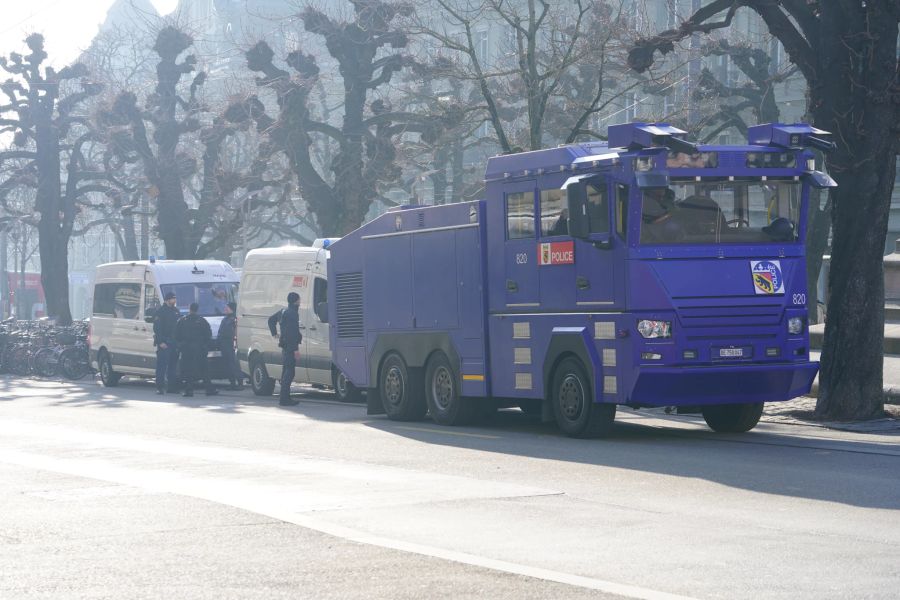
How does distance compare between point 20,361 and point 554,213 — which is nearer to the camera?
point 554,213

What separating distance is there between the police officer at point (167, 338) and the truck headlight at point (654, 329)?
49.2ft

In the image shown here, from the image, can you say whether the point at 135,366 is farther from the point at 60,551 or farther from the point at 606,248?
the point at 60,551

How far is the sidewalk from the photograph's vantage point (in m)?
20.3

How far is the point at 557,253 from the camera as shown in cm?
1662

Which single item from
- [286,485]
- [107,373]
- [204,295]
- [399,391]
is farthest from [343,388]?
[286,485]

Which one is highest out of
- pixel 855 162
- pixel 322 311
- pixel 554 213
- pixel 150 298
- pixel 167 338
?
pixel 855 162

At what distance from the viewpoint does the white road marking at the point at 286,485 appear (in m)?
8.69

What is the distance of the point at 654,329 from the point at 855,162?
4574mm

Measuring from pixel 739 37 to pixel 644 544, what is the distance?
1228 inches

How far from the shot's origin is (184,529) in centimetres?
992

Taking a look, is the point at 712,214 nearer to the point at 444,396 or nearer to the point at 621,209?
the point at 621,209

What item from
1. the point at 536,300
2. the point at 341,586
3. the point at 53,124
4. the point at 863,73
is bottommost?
the point at 341,586

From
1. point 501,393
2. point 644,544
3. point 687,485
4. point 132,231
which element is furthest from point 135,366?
point 132,231

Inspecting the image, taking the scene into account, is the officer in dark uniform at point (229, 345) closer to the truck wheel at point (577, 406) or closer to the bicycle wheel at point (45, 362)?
the bicycle wheel at point (45, 362)
